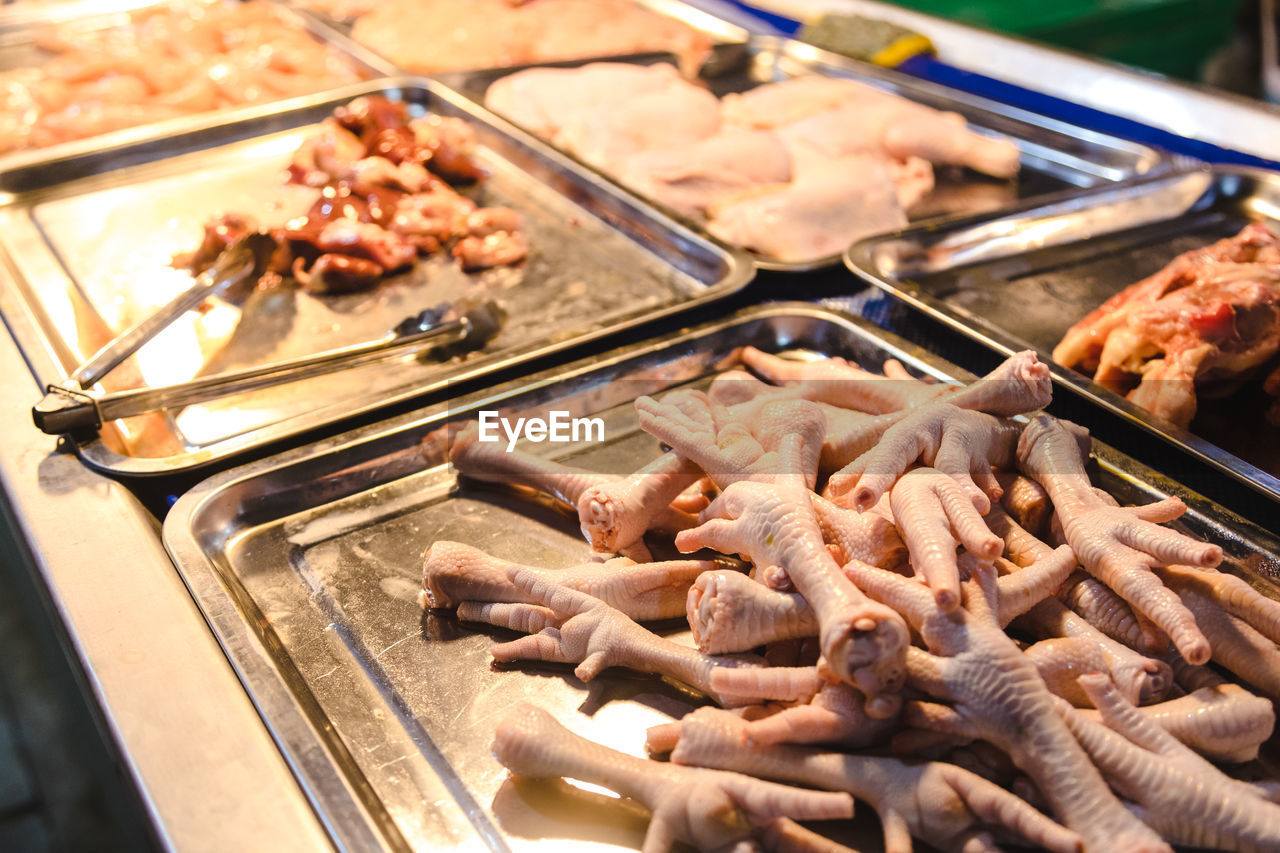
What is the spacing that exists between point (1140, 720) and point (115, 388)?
1993mm

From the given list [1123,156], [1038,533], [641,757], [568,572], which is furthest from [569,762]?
[1123,156]

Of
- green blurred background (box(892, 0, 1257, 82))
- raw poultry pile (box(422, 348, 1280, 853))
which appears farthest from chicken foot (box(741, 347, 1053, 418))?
green blurred background (box(892, 0, 1257, 82))

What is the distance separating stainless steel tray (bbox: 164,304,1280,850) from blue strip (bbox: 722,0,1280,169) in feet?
5.21

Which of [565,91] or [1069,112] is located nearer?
[1069,112]

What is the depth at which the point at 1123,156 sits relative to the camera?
2912 mm

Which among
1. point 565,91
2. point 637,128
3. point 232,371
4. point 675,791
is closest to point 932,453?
point 675,791

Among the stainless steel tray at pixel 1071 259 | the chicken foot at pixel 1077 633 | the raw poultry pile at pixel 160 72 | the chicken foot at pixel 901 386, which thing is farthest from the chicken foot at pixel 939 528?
the raw poultry pile at pixel 160 72

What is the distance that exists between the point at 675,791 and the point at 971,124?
2.86 m

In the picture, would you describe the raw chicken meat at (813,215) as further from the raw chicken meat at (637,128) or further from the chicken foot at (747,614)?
the chicken foot at (747,614)

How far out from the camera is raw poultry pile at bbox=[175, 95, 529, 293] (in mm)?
2412

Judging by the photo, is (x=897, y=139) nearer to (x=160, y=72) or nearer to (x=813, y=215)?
(x=813, y=215)

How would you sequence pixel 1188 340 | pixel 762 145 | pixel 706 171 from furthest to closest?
pixel 762 145 < pixel 706 171 < pixel 1188 340

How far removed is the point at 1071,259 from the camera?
2.41m

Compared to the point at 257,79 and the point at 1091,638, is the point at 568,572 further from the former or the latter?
the point at 257,79
